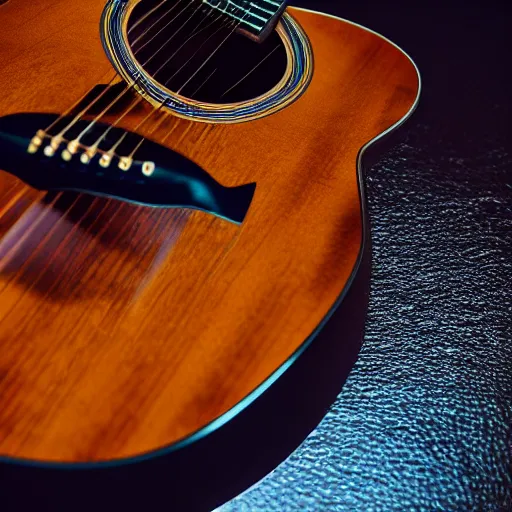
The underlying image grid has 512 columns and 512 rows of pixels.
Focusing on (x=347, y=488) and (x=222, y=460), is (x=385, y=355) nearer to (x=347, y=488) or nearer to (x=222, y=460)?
(x=347, y=488)

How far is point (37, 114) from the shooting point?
0.54 m

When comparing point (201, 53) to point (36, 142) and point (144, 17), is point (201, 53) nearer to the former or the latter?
point (144, 17)

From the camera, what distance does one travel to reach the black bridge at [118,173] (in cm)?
50

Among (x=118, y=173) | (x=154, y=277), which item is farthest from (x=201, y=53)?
(x=154, y=277)

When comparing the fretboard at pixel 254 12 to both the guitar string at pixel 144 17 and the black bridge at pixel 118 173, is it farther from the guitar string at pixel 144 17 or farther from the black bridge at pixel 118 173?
the black bridge at pixel 118 173

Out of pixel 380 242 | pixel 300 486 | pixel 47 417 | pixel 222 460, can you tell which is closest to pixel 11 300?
pixel 47 417

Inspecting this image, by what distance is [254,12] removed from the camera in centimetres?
73

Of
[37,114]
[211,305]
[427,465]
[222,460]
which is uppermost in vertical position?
[37,114]

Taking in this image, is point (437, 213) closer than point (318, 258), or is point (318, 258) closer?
point (318, 258)

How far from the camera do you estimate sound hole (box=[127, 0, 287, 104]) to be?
0.64 meters

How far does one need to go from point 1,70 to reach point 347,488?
0.55 metres

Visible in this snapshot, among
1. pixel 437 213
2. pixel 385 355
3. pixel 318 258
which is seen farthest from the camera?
pixel 437 213

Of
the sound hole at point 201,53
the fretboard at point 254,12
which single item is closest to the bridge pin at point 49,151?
the sound hole at point 201,53

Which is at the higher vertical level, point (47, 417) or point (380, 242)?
point (47, 417)
